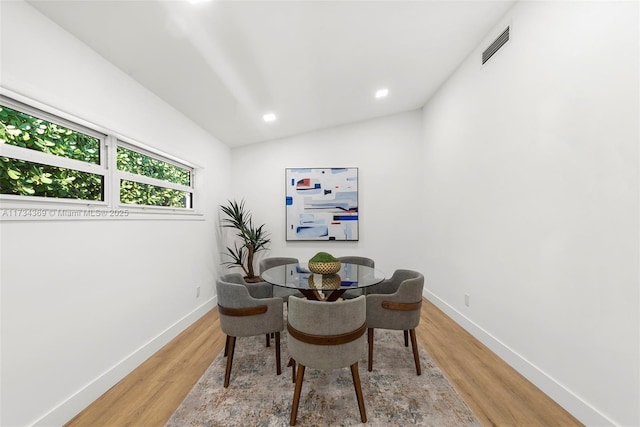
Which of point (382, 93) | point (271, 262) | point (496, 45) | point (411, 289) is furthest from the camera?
point (382, 93)

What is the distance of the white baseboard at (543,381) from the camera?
1.67 meters

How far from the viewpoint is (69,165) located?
6.19 feet

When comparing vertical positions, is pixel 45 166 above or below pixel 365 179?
below

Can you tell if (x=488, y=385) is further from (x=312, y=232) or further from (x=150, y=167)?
(x=150, y=167)

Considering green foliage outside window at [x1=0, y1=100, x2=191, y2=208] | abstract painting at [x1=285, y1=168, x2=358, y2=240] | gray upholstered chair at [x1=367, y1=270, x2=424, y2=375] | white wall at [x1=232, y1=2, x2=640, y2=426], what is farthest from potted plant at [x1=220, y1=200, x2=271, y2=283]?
white wall at [x1=232, y1=2, x2=640, y2=426]

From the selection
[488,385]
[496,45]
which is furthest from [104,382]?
[496,45]

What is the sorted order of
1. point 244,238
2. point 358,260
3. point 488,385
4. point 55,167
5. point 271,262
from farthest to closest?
point 244,238, point 358,260, point 271,262, point 488,385, point 55,167

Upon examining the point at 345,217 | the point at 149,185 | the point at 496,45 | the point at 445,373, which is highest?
the point at 496,45

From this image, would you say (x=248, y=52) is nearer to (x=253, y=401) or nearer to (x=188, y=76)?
(x=188, y=76)

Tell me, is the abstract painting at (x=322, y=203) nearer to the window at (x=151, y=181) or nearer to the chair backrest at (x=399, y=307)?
the window at (x=151, y=181)

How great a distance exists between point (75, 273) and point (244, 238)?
245 centimetres

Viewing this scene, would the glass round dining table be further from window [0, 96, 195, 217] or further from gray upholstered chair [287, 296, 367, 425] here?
window [0, 96, 195, 217]

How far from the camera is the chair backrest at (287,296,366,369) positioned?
66.1 inches

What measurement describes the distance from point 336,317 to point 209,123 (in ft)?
10.3
